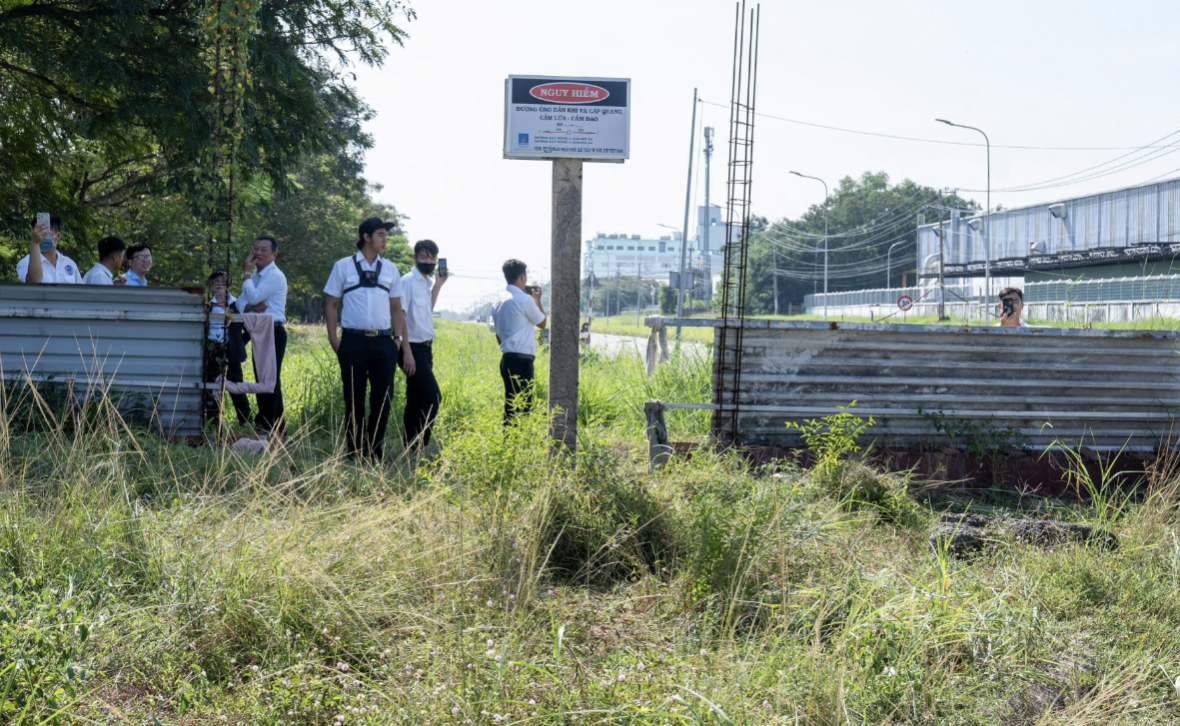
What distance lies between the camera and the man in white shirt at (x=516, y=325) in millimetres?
7750

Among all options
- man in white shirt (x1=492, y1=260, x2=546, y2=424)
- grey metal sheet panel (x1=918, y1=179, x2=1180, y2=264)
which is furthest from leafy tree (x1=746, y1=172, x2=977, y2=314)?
man in white shirt (x1=492, y1=260, x2=546, y2=424)

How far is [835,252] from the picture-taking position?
110 metres

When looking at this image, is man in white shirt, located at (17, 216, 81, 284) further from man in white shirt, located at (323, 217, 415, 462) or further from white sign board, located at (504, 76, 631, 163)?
white sign board, located at (504, 76, 631, 163)

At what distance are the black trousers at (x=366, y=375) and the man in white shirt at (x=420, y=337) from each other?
31cm

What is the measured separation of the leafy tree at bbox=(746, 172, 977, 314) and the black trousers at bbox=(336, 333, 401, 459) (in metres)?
97.4

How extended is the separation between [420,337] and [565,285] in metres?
2.11

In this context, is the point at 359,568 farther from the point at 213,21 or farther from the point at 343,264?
the point at 213,21

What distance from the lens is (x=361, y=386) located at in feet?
23.7

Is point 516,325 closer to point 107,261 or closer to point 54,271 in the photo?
point 107,261

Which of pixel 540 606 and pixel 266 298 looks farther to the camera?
pixel 266 298

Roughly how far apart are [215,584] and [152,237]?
16.8 m

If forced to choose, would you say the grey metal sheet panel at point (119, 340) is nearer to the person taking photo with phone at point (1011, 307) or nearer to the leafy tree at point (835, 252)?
the person taking photo with phone at point (1011, 307)

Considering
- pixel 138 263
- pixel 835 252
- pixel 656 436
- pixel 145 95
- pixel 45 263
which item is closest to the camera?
pixel 656 436

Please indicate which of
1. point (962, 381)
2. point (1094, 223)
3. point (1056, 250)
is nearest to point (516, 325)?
point (962, 381)
